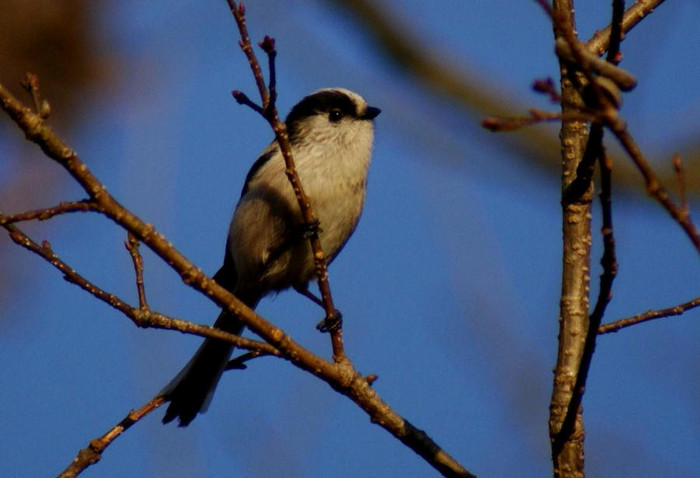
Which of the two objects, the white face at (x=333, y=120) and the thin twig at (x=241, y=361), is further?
the white face at (x=333, y=120)

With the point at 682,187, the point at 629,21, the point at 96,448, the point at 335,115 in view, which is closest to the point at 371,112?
the point at 335,115

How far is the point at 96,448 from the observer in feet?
7.38

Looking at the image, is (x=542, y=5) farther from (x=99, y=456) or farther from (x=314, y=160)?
(x=314, y=160)

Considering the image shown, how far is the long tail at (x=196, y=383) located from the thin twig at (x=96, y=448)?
750 mm

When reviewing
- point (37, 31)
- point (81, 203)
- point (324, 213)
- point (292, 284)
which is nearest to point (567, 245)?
point (81, 203)

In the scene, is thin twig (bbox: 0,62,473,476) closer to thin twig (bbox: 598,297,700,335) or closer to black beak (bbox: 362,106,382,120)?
thin twig (bbox: 598,297,700,335)

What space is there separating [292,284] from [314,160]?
0.64m

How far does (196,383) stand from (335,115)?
1.33 meters

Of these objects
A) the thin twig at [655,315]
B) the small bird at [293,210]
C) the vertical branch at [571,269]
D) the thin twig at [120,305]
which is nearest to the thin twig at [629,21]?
the vertical branch at [571,269]

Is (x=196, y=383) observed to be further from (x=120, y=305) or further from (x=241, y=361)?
(x=120, y=305)

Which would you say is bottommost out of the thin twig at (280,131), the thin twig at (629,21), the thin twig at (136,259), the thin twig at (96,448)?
the thin twig at (96,448)

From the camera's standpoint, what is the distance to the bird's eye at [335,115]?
13.5 feet

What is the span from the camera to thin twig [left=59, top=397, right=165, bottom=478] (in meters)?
2.17

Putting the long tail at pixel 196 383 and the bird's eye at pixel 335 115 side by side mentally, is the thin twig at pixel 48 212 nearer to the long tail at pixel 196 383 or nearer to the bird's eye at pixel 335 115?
the long tail at pixel 196 383
